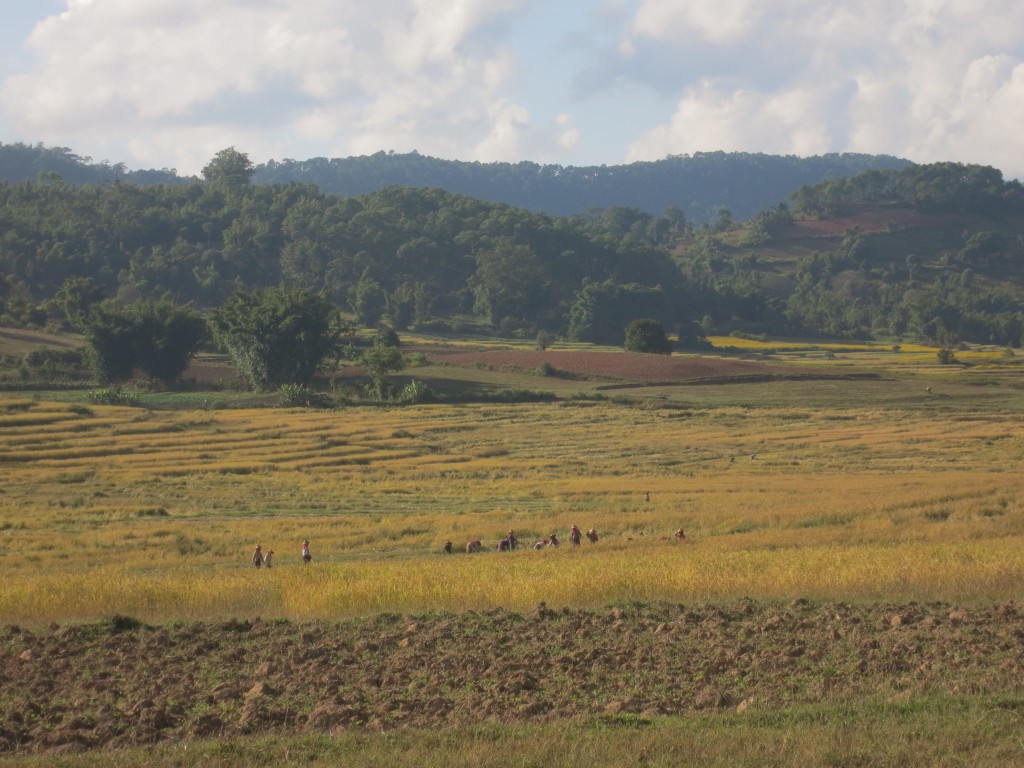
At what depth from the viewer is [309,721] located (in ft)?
38.8

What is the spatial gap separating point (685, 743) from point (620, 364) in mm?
79421

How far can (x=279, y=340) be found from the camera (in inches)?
3317

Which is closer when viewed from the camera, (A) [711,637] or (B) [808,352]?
(A) [711,637]

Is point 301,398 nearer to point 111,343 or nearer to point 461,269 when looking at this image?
point 111,343

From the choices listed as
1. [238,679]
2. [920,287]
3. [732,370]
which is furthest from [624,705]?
[920,287]

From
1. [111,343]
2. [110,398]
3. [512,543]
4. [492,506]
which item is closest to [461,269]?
[111,343]

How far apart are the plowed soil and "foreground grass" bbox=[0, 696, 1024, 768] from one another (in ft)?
1.55

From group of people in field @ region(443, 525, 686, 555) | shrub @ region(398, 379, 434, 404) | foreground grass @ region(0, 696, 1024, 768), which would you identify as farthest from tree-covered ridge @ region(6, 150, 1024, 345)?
foreground grass @ region(0, 696, 1024, 768)

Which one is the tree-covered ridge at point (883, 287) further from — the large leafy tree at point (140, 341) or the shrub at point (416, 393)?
the large leafy tree at point (140, 341)

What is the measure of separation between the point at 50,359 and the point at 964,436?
66.0 meters

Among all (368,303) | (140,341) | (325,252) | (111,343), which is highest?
(325,252)

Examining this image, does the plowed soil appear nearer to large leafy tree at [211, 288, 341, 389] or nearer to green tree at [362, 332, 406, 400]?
green tree at [362, 332, 406, 400]

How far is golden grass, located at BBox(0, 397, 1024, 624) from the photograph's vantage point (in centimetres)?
1933

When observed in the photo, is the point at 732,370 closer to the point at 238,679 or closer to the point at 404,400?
the point at 404,400
